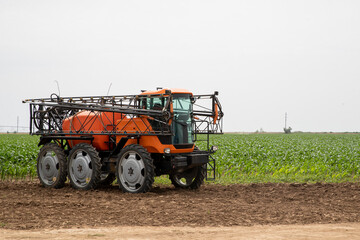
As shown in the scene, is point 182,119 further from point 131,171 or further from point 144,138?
point 131,171

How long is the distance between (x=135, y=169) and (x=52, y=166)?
3763 millimetres

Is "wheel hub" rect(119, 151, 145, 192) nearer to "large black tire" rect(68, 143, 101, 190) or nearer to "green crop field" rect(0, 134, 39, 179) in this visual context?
"large black tire" rect(68, 143, 101, 190)

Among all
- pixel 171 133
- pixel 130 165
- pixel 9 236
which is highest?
pixel 171 133

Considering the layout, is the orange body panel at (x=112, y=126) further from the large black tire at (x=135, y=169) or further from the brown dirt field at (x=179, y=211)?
the brown dirt field at (x=179, y=211)

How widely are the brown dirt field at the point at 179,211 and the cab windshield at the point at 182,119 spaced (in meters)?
1.56

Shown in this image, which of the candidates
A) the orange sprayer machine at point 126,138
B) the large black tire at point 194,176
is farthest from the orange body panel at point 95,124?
the large black tire at point 194,176

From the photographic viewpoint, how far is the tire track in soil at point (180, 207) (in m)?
8.88

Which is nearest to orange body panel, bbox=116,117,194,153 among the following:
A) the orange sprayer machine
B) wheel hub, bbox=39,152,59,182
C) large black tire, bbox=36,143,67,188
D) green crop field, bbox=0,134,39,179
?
the orange sprayer machine

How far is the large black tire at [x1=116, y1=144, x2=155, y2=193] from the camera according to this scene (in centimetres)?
1189

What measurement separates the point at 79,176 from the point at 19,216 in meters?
4.23

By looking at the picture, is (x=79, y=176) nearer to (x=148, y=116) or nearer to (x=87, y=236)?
(x=148, y=116)

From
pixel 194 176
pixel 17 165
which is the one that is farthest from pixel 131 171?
pixel 17 165

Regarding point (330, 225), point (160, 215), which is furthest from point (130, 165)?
point (330, 225)

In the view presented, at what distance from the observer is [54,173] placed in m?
14.6
